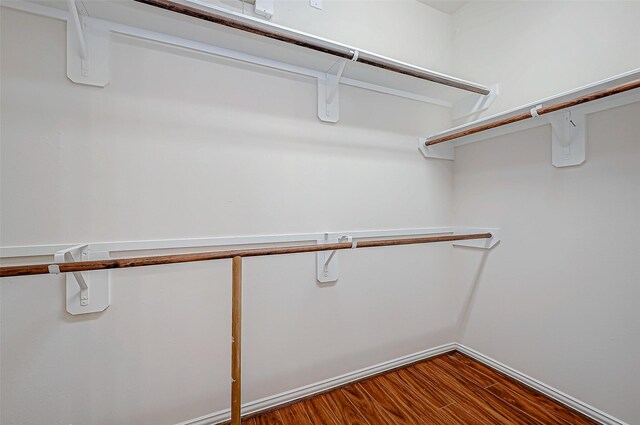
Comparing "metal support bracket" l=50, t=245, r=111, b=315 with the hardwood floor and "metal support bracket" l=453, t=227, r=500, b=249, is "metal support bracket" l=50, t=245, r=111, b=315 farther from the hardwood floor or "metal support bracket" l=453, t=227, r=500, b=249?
"metal support bracket" l=453, t=227, r=500, b=249

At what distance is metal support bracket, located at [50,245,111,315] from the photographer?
98cm

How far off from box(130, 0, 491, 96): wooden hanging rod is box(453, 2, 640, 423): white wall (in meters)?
0.38

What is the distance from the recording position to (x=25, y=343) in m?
0.94

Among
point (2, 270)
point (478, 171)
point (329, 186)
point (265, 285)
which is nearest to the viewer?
point (2, 270)

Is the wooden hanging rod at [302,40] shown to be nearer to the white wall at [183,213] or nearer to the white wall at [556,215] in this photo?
the white wall at [183,213]

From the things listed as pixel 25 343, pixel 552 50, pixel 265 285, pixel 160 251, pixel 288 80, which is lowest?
pixel 25 343

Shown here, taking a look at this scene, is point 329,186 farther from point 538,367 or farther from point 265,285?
point 538,367

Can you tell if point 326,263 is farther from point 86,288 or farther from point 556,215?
point 556,215

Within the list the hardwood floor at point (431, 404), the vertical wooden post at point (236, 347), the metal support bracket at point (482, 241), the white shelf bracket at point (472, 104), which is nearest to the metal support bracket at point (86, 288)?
the vertical wooden post at point (236, 347)

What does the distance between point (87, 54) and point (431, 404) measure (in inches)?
84.4

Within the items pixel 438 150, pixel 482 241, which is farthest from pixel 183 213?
pixel 482 241

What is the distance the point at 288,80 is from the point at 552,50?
1.34 metres

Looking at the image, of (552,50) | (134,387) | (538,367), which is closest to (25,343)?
(134,387)

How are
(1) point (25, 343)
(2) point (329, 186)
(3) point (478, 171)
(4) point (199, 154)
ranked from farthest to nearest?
(3) point (478, 171) < (2) point (329, 186) < (4) point (199, 154) < (1) point (25, 343)
